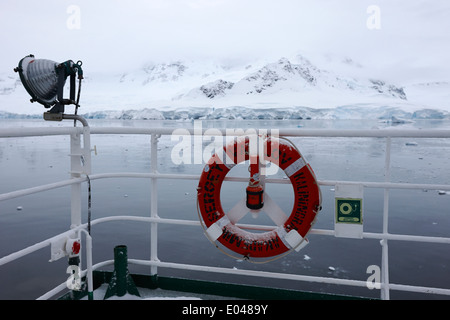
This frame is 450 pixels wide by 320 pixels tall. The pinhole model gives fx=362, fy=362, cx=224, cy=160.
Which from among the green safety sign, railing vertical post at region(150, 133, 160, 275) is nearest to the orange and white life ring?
the green safety sign

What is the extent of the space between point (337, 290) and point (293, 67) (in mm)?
195134

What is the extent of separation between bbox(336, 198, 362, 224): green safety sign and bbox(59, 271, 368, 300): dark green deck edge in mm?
388

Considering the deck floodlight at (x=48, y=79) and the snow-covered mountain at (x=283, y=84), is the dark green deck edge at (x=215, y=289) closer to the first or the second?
the deck floodlight at (x=48, y=79)

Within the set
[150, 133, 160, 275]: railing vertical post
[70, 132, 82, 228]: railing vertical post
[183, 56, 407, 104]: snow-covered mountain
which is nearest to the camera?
[70, 132, 82, 228]: railing vertical post

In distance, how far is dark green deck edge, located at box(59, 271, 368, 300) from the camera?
1804mm

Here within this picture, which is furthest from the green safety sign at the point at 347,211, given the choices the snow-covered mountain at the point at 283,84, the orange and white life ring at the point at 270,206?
the snow-covered mountain at the point at 283,84

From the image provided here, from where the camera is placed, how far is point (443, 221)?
5.64 meters

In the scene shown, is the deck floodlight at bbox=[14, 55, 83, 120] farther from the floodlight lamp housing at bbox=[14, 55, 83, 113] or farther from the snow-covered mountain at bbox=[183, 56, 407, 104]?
the snow-covered mountain at bbox=[183, 56, 407, 104]

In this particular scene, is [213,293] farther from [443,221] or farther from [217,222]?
[443,221]

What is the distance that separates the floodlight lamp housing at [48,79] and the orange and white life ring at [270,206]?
2.34ft

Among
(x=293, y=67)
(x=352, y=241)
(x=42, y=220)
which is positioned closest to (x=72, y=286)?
(x=352, y=241)

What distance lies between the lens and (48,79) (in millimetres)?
1523

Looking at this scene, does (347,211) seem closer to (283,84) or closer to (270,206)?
(270,206)

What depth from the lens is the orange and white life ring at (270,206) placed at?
5.30 feet
